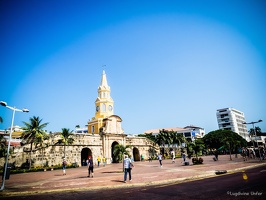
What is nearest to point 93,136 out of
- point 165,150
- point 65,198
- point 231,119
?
point 165,150

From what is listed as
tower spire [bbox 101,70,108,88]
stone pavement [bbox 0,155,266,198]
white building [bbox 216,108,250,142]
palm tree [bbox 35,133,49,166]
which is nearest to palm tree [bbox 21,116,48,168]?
palm tree [bbox 35,133,49,166]

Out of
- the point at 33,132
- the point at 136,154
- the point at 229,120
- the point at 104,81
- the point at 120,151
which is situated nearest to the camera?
the point at 33,132

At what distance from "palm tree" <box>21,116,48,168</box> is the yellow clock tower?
12738 millimetres

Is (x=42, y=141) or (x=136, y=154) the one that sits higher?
(x=42, y=141)

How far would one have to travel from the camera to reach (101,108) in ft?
135

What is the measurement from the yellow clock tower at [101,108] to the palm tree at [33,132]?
12738mm

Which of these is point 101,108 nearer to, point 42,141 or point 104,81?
point 104,81

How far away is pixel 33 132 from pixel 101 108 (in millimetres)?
15700

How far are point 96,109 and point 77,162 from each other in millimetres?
13357

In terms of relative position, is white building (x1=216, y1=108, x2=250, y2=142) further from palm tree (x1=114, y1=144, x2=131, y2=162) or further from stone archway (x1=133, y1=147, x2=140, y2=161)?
palm tree (x1=114, y1=144, x2=131, y2=162)

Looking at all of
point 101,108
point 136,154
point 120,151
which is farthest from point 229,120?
point 120,151

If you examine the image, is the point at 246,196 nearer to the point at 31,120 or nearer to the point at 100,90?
the point at 31,120

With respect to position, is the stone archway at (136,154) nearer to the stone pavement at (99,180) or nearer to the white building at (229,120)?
the stone pavement at (99,180)

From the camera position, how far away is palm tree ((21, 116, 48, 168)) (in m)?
28.9
